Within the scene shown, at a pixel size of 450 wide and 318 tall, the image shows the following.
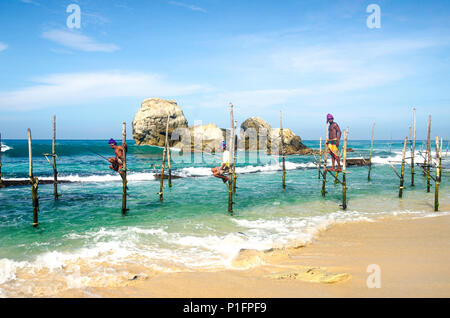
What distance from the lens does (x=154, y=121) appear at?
54469 mm

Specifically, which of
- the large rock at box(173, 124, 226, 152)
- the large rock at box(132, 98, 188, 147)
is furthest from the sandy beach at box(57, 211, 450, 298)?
the large rock at box(132, 98, 188, 147)

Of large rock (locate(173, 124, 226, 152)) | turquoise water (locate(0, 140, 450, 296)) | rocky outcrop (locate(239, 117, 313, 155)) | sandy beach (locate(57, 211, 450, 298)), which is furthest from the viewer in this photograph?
rocky outcrop (locate(239, 117, 313, 155))

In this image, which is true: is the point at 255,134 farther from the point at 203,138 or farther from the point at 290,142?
the point at 203,138

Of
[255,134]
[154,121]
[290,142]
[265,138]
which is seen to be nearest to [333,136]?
[290,142]

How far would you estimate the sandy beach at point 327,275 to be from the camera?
196 inches

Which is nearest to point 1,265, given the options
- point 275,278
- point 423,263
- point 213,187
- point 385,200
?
point 275,278

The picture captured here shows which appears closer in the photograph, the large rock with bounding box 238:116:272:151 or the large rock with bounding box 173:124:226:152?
the large rock with bounding box 173:124:226:152

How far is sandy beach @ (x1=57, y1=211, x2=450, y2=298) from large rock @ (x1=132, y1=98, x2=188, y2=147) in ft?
161

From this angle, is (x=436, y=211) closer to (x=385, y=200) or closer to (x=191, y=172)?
(x=385, y=200)

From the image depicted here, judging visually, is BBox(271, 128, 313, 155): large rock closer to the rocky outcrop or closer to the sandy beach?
the rocky outcrop

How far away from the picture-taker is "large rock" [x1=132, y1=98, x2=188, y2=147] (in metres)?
54.1
